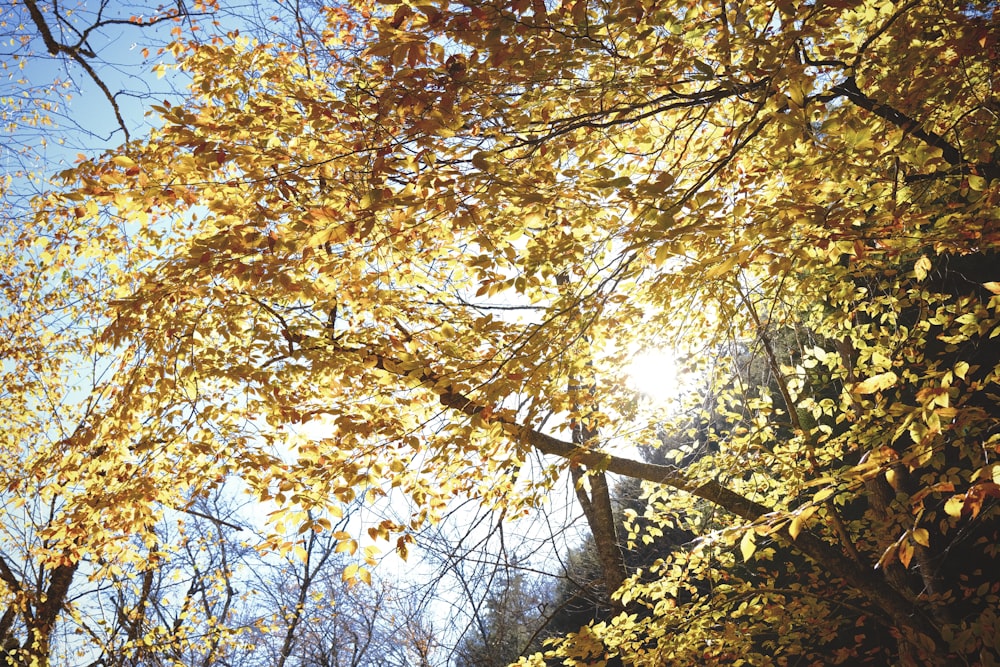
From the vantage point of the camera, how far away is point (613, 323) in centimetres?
540

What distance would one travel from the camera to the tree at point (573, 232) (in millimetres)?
2623

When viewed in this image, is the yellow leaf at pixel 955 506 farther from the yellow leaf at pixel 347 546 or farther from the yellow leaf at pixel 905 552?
the yellow leaf at pixel 347 546

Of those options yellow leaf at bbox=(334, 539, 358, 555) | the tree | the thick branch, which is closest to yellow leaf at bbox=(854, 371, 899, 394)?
the tree

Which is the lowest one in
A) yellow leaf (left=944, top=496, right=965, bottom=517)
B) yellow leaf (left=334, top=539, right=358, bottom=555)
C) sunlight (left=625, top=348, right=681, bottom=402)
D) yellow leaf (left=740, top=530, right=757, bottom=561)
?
yellow leaf (left=944, top=496, right=965, bottom=517)

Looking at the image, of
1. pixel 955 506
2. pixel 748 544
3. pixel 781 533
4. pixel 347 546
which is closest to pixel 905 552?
pixel 955 506

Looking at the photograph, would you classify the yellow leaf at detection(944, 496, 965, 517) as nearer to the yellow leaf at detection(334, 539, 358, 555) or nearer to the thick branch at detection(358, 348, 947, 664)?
the thick branch at detection(358, 348, 947, 664)

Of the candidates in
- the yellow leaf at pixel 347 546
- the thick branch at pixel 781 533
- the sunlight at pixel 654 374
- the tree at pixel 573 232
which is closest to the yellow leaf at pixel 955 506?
the tree at pixel 573 232

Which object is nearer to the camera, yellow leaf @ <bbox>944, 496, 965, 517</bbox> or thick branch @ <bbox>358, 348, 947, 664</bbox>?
yellow leaf @ <bbox>944, 496, 965, 517</bbox>

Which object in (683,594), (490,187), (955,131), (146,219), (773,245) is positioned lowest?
(683,594)

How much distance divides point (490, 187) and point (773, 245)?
4.56ft

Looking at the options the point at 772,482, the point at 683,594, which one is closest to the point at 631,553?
the point at 683,594

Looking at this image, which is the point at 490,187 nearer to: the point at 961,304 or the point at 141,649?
the point at 961,304

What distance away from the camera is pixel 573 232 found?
4.34 meters

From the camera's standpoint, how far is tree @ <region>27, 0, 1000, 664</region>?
2623 millimetres
